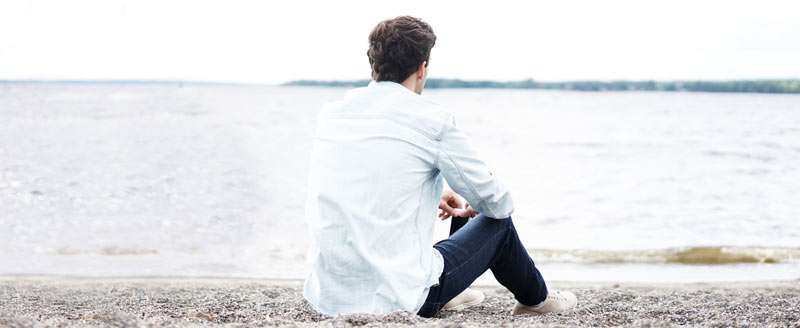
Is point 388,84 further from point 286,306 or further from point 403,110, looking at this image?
point 286,306

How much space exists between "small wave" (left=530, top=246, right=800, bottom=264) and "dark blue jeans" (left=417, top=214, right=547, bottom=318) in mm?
5350

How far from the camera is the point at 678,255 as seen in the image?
29.9ft

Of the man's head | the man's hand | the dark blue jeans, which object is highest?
the man's head

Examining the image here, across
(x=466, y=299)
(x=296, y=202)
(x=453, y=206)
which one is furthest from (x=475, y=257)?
(x=296, y=202)

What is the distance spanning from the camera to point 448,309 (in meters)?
4.30

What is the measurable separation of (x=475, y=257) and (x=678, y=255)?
6375mm

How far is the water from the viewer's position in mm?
8727

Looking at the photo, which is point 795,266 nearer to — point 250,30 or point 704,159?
point 704,159

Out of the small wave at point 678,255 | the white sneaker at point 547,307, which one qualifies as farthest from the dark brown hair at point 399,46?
the small wave at point 678,255

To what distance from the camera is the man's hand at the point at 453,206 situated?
142 inches

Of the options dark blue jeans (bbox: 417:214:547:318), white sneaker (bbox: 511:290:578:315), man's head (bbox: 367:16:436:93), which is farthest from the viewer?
white sneaker (bbox: 511:290:578:315)

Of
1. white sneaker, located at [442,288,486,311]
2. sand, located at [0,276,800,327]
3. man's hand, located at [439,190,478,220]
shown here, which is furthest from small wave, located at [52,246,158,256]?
man's hand, located at [439,190,478,220]

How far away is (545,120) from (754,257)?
3363 centimetres

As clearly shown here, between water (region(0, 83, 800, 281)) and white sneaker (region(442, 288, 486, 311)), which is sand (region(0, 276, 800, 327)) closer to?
white sneaker (region(442, 288, 486, 311))
